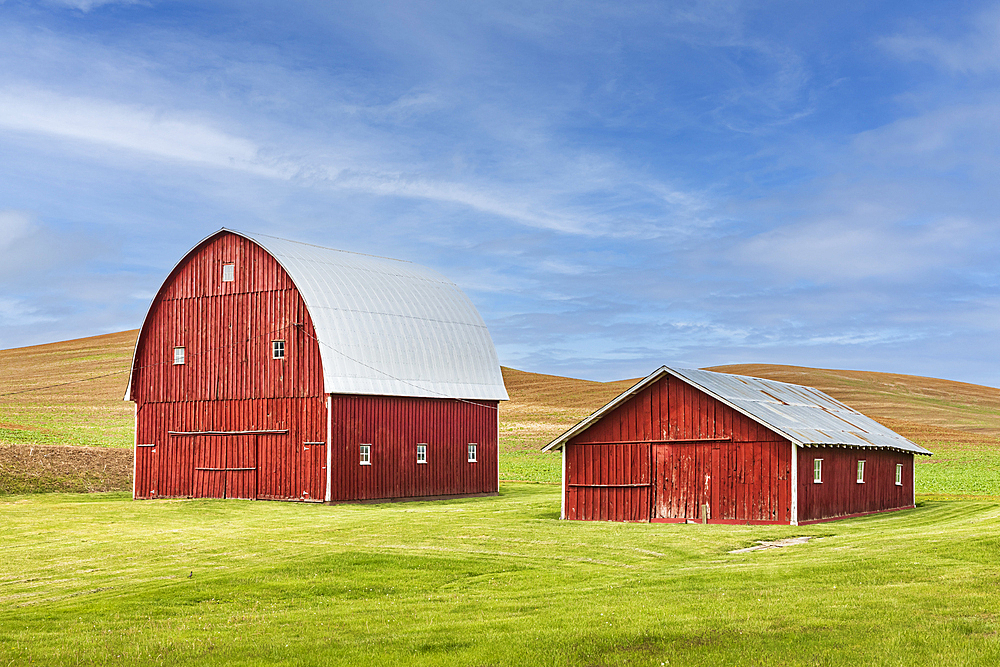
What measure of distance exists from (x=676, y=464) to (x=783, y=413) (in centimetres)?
442

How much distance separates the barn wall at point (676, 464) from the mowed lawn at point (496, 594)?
1704 mm

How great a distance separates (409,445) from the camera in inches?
1724

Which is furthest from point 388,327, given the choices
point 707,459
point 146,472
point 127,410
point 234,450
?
point 127,410

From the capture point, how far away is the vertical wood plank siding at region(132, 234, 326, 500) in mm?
41938

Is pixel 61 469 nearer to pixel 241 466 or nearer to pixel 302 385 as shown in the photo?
pixel 241 466

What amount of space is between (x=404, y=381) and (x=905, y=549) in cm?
2466

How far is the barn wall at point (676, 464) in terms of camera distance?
32344mm

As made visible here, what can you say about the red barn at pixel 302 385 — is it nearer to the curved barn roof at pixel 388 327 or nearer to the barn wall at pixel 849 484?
the curved barn roof at pixel 388 327

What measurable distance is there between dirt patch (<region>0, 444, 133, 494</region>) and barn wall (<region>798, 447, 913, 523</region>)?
3141 centimetres

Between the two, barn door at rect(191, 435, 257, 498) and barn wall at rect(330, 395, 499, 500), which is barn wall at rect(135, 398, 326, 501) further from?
barn wall at rect(330, 395, 499, 500)

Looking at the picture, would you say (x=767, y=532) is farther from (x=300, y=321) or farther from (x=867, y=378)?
(x=867, y=378)

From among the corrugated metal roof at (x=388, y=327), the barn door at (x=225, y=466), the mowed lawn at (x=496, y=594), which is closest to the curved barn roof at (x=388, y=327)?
the corrugated metal roof at (x=388, y=327)

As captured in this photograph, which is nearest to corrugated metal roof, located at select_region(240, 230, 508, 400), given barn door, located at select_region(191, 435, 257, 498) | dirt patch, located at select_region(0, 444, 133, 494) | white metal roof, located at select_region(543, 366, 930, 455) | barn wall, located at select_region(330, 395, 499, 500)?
barn wall, located at select_region(330, 395, 499, 500)

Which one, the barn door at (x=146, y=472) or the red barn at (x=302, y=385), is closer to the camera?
the red barn at (x=302, y=385)
